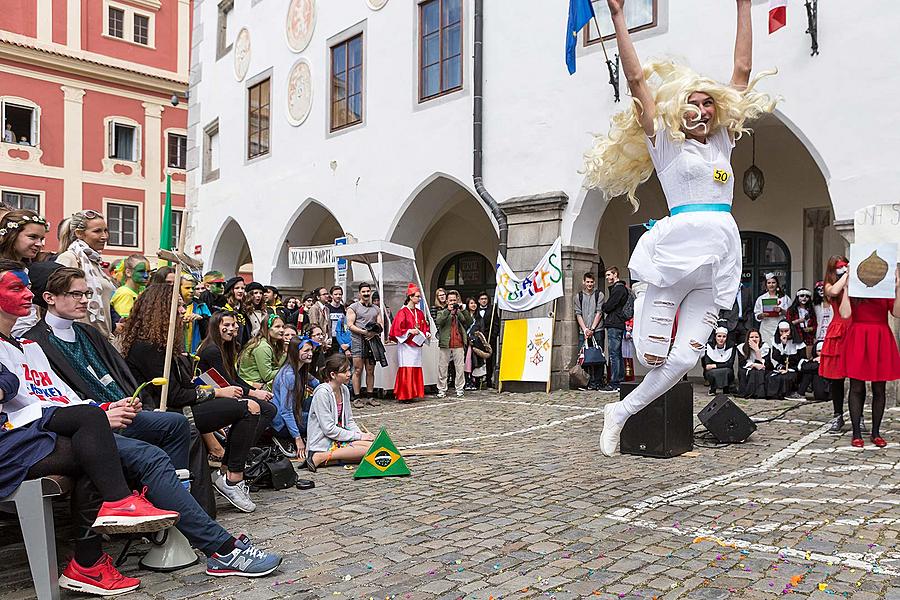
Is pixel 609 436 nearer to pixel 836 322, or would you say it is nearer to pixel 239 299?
pixel 836 322

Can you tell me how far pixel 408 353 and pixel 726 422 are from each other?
19.3ft

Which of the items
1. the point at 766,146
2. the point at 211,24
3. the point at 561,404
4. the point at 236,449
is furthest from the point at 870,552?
the point at 211,24

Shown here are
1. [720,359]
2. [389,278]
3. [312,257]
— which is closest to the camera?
[720,359]

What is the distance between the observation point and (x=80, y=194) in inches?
1134

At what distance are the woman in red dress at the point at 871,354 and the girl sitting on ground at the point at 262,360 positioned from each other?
4951 millimetres

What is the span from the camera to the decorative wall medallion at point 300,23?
17.7m

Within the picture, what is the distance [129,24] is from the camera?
30.8 m

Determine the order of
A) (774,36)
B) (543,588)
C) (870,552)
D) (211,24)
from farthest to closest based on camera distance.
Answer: (211,24), (774,36), (870,552), (543,588)

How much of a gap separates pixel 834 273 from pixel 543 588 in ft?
16.8

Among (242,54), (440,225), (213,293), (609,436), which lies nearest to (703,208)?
(609,436)

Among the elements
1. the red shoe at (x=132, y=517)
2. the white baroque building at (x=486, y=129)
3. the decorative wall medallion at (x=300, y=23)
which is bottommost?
the red shoe at (x=132, y=517)

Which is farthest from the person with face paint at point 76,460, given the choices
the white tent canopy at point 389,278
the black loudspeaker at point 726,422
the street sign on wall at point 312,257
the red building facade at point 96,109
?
the red building facade at point 96,109

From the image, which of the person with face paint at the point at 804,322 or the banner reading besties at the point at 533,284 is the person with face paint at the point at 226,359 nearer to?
the banner reading besties at the point at 533,284

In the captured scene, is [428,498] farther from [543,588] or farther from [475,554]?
[543,588]
